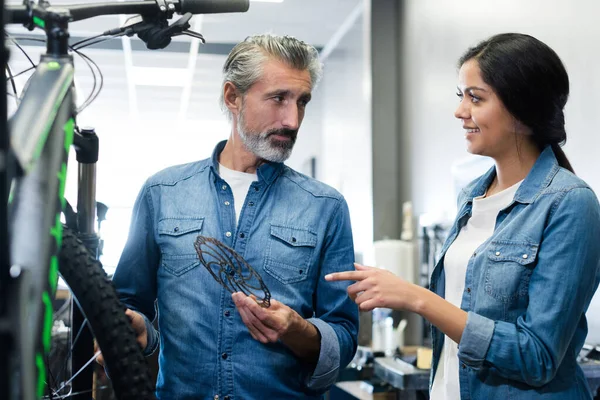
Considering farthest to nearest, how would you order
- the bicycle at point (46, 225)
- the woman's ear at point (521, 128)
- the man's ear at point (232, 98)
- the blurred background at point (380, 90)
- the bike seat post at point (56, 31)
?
the blurred background at point (380, 90) < the man's ear at point (232, 98) < the woman's ear at point (521, 128) < the bike seat post at point (56, 31) < the bicycle at point (46, 225)

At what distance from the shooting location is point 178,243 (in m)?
1.40

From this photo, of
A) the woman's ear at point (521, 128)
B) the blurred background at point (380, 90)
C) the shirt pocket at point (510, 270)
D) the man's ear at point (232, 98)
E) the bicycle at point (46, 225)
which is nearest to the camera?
the bicycle at point (46, 225)

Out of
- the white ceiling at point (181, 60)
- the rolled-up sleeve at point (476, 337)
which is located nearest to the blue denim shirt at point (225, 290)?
the rolled-up sleeve at point (476, 337)

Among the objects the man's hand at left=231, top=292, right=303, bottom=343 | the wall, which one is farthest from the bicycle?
the wall

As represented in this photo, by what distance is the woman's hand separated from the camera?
1.27 m

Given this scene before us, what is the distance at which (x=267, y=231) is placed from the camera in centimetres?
142

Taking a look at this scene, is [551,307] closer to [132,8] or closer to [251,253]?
[251,253]

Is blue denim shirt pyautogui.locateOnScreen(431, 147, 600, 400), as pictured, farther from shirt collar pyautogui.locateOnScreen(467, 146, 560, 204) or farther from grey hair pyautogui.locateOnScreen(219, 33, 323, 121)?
grey hair pyautogui.locateOnScreen(219, 33, 323, 121)

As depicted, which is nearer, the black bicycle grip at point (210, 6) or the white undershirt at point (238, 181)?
the black bicycle grip at point (210, 6)

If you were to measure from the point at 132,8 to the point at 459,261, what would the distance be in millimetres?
797

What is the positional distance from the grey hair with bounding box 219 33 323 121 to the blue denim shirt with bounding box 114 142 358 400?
19 centimetres

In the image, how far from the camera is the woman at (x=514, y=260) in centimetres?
123

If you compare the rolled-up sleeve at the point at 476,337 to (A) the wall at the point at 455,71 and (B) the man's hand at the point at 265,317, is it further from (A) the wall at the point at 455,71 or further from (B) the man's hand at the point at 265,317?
(A) the wall at the point at 455,71

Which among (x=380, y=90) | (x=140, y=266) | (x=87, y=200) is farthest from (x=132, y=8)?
(x=380, y=90)
